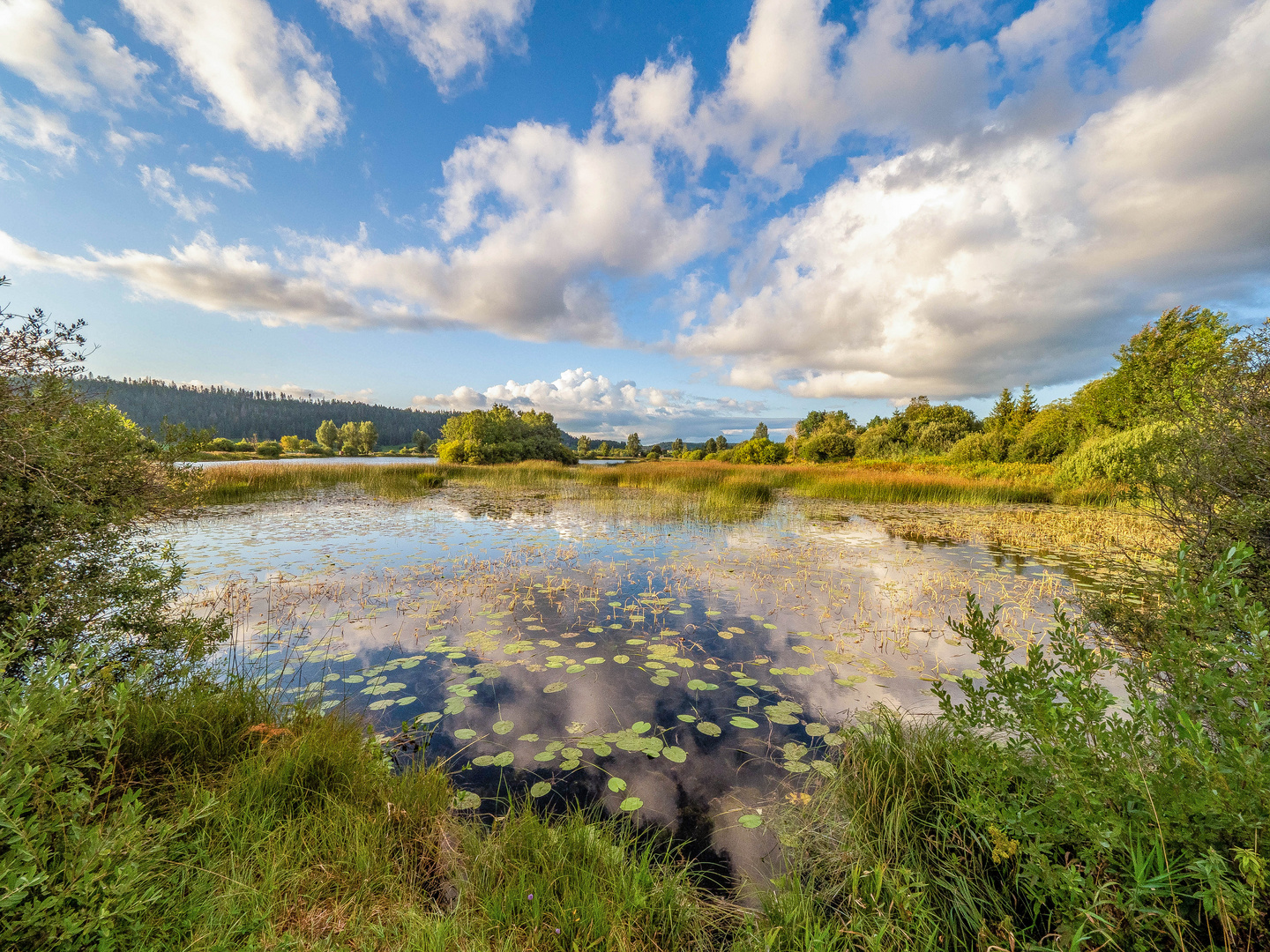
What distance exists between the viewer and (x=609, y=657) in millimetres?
5145

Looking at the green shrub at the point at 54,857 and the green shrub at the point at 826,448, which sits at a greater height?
the green shrub at the point at 826,448

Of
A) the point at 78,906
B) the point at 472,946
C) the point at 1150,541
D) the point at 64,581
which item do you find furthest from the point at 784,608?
the point at 1150,541

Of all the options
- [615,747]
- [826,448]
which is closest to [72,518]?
[615,747]

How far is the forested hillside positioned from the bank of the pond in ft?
330

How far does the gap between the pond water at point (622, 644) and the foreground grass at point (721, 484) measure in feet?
23.4

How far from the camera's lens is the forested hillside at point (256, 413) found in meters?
113

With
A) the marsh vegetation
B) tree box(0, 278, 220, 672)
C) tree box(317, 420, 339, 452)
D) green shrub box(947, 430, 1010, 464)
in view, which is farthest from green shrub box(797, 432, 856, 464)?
tree box(317, 420, 339, 452)

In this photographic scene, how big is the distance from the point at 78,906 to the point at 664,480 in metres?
22.4

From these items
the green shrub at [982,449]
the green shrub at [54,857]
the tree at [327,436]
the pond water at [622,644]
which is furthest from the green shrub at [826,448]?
the tree at [327,436]

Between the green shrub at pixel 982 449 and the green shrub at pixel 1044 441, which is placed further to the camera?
the green shrub at pixel 982 449

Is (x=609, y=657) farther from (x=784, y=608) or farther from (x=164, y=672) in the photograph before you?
(x=164, y=672)

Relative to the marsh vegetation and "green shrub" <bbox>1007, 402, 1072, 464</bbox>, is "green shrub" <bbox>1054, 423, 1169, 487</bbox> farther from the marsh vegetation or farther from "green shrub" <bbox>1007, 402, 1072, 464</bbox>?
the marsh vegetation

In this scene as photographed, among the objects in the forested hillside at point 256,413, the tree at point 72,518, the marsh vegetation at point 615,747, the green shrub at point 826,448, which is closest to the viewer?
the marsh vegetation at point 615,747

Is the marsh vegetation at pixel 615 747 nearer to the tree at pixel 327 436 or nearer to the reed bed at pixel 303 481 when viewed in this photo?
the reed bed at pixel 303 481
